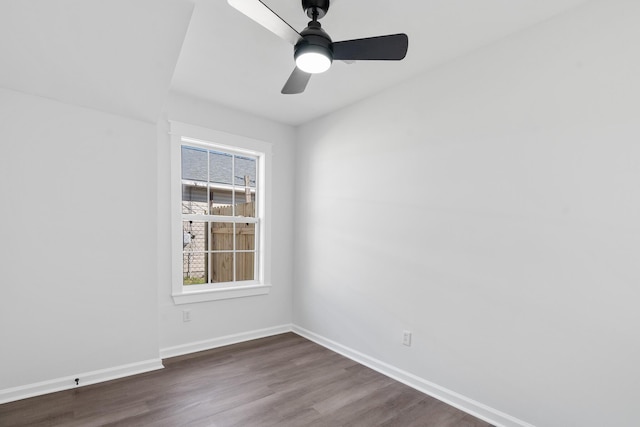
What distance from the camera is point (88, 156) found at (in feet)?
8.41

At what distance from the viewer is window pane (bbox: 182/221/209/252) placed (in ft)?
11.3

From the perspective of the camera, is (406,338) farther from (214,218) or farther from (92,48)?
(92,48)

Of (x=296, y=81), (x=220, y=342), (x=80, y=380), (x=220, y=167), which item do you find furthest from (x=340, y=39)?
(x=80, y=380)

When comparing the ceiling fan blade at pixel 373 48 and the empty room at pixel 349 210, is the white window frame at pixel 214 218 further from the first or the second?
the ceiling fan blade at pixel 373 48

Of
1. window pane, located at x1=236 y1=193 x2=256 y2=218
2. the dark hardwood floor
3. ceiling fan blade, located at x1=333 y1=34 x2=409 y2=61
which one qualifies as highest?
ceiling fan blade, located at x1=333 y1=34 x2=409 y2=61

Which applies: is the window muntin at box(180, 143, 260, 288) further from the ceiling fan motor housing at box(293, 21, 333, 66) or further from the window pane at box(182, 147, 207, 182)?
the ceiling fan motor housing at box(293, 21, 333, 66)

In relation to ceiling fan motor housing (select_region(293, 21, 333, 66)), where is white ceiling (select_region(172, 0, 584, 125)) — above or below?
above

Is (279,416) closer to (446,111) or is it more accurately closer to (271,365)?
(271,365)

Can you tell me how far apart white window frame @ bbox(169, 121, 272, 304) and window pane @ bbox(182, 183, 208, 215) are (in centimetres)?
12

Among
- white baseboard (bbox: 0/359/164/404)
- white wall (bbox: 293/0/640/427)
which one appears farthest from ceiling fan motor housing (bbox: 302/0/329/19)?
white baseboard (bbox: 0/359/164/404)

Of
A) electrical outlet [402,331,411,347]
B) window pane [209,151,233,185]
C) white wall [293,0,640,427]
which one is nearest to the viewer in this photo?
white wall [293,0,640,427]

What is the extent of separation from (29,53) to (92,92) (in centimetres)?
44

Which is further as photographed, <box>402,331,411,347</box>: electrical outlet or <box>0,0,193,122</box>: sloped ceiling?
<box>402,331,411,347</box>: electrical outlet

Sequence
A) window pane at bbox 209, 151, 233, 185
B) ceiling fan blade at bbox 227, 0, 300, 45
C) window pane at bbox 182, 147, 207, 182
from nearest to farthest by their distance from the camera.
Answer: ceiling fan blade at bbox 227, 0, 300, 45, window pane at bbox 182, 147, 207, 182, window pane at bbox 209, 151, 233, 185
